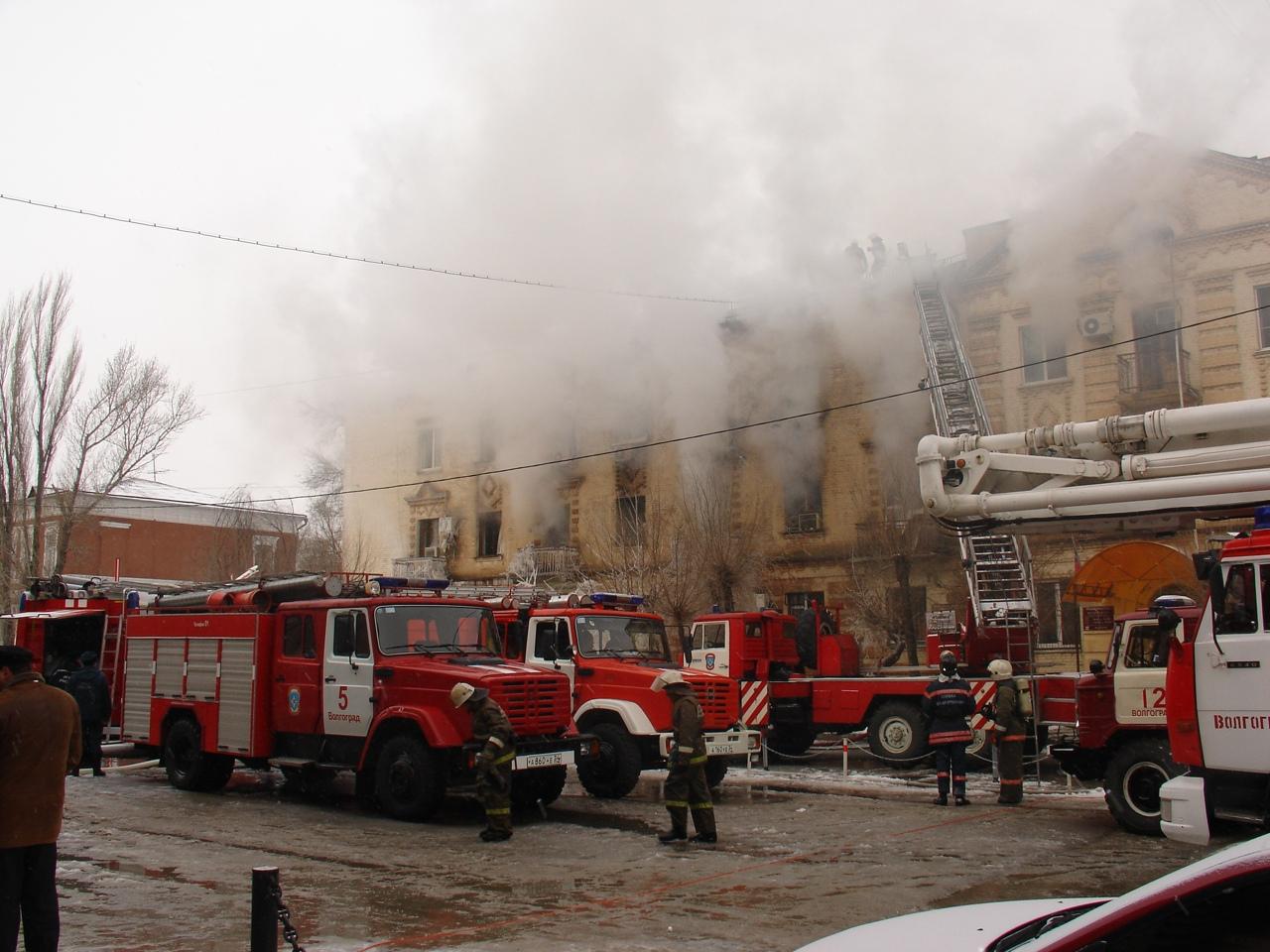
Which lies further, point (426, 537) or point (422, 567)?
point (426, 537)

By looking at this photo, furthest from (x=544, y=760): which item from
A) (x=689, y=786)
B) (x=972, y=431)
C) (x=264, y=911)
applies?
(x=972, y=431)

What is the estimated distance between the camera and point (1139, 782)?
31.6ft

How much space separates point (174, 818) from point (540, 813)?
3.41 meters

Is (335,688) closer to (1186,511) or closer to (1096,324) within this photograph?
(1186,511)

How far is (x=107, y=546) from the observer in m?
40.1

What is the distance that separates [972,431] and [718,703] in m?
9.61

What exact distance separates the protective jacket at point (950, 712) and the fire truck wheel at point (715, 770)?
7.62 feet

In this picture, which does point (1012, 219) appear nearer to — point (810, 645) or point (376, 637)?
point (810, 645)

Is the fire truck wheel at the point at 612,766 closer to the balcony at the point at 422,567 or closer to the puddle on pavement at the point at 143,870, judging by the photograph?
the puddle on pavement at the point at 143,870

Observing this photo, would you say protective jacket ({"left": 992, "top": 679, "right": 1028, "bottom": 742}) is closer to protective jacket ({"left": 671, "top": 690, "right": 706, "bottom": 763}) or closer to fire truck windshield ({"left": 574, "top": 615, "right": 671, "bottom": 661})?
fire truck windshield ({"left": 574, "top": 615, "right": 671, "bottom": 661})

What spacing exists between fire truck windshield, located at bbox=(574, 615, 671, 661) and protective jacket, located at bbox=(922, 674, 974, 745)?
3.11 meters

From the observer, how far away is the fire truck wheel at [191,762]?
11992 millimetres

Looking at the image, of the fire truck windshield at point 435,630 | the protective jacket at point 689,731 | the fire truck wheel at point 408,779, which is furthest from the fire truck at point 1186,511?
the fire truck wheel at point 408,779

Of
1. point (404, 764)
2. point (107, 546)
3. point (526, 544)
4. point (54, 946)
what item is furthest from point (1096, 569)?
point (107, 546)
